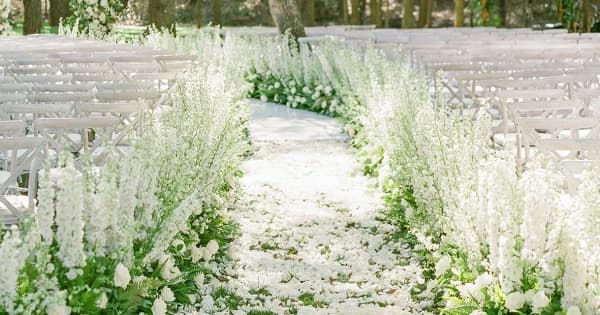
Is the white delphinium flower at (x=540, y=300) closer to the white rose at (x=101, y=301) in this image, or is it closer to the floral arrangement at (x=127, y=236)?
the floral arrangement at (x=127, y=236)

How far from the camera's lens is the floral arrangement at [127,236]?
4.12 meters

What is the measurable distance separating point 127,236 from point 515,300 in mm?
1871

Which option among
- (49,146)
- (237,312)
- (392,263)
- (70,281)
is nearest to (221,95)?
(49,146)

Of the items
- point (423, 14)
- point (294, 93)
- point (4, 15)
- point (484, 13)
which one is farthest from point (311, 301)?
point (484, 13)

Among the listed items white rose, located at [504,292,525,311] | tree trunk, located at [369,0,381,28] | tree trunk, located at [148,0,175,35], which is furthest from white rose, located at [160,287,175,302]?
tree trunk, located at [369,0,381,28]

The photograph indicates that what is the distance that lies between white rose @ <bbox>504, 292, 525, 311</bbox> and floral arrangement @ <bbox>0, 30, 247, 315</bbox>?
168 cm

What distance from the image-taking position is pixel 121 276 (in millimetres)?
4469

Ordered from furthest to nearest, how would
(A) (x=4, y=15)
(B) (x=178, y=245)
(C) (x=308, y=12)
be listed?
1. (C) (x=308, y=12)
2. (A) (x=4, y=15)
3. (B) (x=178, y=245)

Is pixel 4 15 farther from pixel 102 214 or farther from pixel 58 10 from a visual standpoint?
pixel 102 214

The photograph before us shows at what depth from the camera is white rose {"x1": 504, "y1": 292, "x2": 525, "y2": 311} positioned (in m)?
4.62

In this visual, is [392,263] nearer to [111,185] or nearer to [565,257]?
[565,257]

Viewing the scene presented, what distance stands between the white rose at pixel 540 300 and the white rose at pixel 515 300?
10 cm

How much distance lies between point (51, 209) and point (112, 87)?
454 centimetres

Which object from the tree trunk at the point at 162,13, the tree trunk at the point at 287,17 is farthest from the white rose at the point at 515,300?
the tree trunk at the point at 162,13
